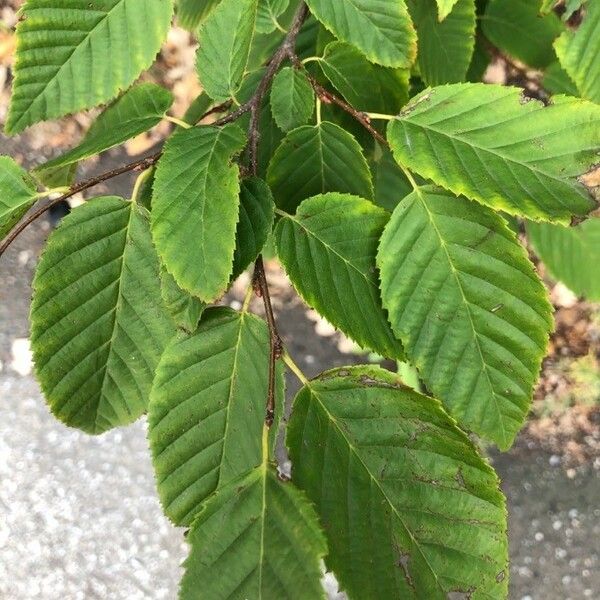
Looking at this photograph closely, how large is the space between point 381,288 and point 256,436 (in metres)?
0.19

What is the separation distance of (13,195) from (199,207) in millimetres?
210

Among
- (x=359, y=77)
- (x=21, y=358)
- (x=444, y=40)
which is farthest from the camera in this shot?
(x=21, y=358)

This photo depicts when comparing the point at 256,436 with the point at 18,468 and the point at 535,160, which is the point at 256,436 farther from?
the point at 18,468

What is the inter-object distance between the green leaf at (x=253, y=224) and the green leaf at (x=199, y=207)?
40 mm

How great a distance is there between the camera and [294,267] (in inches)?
25.5

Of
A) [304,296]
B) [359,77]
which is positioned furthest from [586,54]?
[304,296]

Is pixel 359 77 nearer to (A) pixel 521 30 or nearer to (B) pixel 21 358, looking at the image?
(A) pixel 521 30

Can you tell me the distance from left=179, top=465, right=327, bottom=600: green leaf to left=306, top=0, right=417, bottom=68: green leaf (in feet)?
1.46

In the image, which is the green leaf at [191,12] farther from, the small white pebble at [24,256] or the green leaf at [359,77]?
the small white pebble at [24,256]

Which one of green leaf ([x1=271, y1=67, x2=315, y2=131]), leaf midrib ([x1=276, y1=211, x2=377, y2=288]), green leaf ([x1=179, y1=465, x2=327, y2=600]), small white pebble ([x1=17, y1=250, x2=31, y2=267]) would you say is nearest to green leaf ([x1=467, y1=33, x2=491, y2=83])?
green leaf ([x1=271, y1=67, x2=315, y2=131])

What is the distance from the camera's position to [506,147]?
2.07 ft

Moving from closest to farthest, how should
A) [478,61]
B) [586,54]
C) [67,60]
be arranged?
1. [67,60]
2. [586,54]
3. [478,61]

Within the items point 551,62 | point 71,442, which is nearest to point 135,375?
point 551,62

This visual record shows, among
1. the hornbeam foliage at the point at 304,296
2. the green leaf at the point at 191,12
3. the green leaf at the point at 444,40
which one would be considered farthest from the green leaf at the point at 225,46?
the green leaf at the point at 191,12
